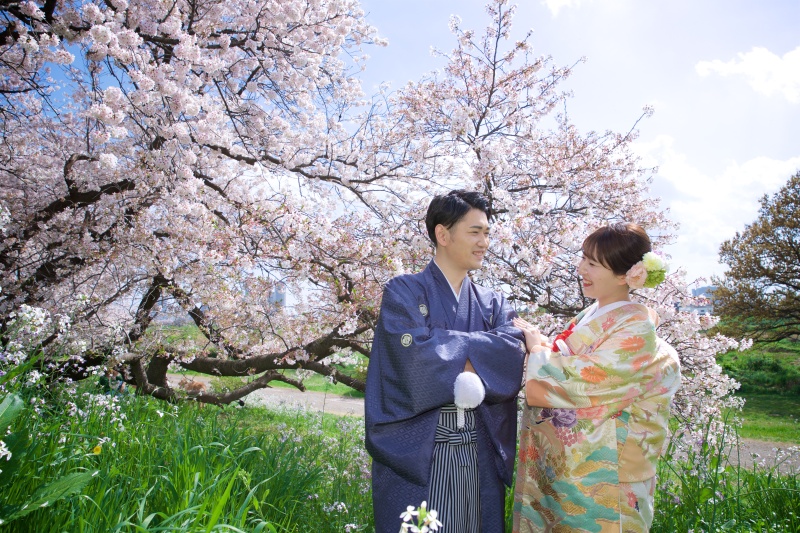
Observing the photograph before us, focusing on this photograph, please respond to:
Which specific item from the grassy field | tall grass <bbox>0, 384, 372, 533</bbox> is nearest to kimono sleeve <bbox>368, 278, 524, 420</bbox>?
tall grass <bbox>0, 384, 372, 533</bbox>

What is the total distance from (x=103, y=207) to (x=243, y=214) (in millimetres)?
1418

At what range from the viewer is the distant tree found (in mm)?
13930

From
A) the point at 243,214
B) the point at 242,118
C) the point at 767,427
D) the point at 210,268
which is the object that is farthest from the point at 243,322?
the point at 767,427

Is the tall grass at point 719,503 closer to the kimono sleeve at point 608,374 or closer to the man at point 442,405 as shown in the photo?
the kimono sleeve at point 608,374

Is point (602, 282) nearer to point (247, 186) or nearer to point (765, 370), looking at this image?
point (247, 186)

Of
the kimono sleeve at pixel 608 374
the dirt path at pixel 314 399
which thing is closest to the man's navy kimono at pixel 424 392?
the kimono sleeve at pixel 608 374

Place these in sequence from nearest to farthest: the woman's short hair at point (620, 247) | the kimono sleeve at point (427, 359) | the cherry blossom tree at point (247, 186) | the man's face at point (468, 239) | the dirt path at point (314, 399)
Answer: the kimono sleeve at point (427, 359), the woman's short hair at point (620, 247), the man's face at point (468, 239), the cherry blossom tree at point (247, 186), the dirt path at point (314, 399)

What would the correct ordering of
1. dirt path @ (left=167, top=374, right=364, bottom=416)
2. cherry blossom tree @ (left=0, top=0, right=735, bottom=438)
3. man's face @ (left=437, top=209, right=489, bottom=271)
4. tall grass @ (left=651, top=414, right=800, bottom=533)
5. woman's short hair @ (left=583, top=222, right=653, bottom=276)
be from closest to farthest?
woman's short hair @ (left=583, top=222, right=653, bottom=276)
man's face @ (left=437, top=209, right=489, bottom=271)
tall grass @ (left=651, top=414, right=800, bottom=533)
cherry blossom tree @ (left=0, top=0, right=735, bottom=438)
dirt path @ (left=167, top=374, right=364, bottom=416)

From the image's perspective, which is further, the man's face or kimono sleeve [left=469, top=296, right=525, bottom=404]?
the man's face

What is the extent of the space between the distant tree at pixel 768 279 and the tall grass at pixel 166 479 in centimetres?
1425

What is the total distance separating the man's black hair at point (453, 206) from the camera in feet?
7.02

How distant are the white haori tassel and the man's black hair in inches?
25.9

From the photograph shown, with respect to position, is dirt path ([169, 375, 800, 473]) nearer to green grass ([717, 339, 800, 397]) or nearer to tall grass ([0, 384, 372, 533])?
green grass ([717, 339, 800, 397])

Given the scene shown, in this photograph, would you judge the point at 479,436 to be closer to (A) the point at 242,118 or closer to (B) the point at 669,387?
(B) the point at 669,387
